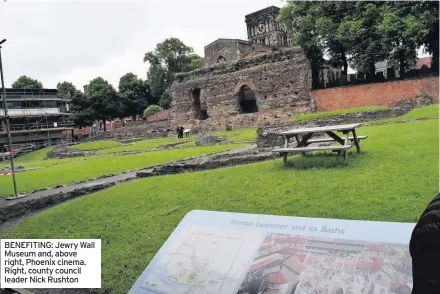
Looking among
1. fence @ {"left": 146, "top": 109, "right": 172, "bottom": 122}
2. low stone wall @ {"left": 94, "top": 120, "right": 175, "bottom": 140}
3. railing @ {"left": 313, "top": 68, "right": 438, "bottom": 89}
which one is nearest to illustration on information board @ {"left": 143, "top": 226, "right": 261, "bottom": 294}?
railing @ {"left": 313, "top": 68, "right": 438, "bottom": 89}

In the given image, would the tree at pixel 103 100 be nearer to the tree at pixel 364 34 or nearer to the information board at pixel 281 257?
the tree at pixel 364 34

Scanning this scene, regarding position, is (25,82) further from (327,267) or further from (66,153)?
(327,267)

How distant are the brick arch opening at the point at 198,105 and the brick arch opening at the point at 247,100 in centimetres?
362

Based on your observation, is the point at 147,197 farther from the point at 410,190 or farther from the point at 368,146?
the point at 368,146

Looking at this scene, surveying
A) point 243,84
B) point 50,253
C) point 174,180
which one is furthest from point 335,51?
point 50,253

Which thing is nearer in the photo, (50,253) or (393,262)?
(393,262)

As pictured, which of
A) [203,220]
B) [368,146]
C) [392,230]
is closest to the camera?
[392,230]

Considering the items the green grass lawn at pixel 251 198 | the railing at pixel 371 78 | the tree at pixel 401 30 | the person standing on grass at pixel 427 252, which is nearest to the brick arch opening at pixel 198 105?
the railing at pixel 371 78

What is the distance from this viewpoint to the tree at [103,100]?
46875mm

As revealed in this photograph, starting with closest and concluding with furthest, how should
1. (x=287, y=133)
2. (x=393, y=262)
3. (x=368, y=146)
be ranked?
(x=393, y=262), (x=287, y=133), (x=368, y=146)

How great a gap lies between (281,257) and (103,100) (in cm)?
4694

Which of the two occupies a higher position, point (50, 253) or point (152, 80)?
point (152, 80)

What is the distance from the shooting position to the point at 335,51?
27.5 m

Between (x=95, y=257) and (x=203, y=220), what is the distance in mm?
1479
